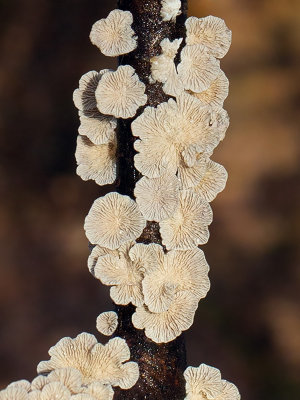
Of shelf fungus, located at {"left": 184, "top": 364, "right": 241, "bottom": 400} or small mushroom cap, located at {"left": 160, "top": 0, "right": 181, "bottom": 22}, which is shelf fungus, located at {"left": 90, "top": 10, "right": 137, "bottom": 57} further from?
shelf fungus, located at {"left": 184, "top": 364, "right": 241, "bottom": 400}

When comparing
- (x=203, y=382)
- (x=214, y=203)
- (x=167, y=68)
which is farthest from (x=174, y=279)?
(x=214, y=203)

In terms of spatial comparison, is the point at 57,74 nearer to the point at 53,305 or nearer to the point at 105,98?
the point at 53,305

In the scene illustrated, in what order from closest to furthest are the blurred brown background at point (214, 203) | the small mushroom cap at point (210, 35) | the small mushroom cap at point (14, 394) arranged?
1. the small mushroom cap at point (14, 394)
2. the small mushroom cap at point (210, 35)
3. the blurred brown background at point (214, 203)

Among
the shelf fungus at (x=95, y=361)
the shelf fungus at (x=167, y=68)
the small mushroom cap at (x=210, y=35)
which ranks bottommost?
the shelf fungus at (x=95, y=361)

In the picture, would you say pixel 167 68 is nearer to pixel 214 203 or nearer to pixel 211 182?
pixel 211 182

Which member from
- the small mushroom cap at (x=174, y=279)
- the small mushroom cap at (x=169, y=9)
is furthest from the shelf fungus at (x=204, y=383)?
the small mushroom cap at (x=169, y=9)

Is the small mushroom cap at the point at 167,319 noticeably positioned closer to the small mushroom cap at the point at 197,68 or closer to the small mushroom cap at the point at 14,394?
the small mushroom cap at the point at 14,394

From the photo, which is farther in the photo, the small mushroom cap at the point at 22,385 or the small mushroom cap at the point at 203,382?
the small mushroom cap at the point at 203,382
